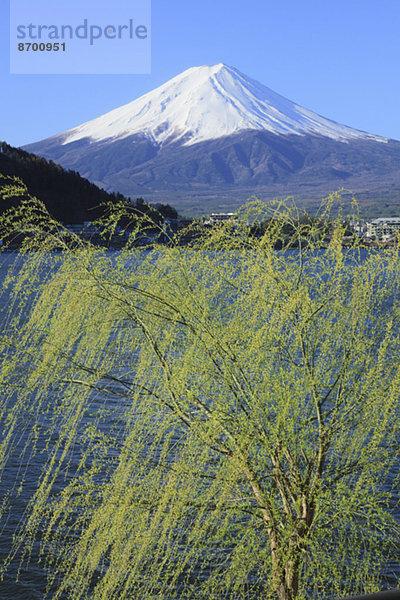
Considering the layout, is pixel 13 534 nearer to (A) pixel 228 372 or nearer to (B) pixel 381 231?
(A) pixel 228 372

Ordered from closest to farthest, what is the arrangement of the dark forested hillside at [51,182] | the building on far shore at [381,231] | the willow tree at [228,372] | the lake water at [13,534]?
1. the willow tree at [228,372]
2. the building on far shore at [381,231]
3. the lake water at [13,534]
4. the dark forested hillside at [51,182]

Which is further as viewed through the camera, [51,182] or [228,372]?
[51,182]

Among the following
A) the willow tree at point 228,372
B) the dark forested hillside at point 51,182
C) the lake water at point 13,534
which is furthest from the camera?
the dark forested hillside at point 51,182

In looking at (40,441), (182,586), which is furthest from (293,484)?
(40,441)

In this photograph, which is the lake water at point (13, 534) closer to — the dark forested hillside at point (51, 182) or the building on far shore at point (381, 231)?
the building on far shore at point (381, 231)

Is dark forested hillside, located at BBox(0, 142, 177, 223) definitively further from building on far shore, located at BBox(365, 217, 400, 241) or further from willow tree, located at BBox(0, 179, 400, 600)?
willow tree, located at BBox(0, 179, 400, 600)

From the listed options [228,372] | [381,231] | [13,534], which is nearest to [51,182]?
[13,534]

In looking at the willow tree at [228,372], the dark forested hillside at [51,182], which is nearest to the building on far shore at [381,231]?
the willow tree at [228,372]

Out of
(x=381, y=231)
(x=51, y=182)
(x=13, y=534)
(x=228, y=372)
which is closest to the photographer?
(x=228, y=372)

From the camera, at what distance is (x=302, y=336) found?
4152 millimetres

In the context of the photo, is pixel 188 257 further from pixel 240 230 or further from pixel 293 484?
pixel 293 484

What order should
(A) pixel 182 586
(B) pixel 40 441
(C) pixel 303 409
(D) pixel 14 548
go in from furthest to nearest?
(B) pixel 40 441, (D) pixel 14 548, (A) pixel 182 586, (C) pixel 303 409

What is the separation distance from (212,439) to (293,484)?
0.66m

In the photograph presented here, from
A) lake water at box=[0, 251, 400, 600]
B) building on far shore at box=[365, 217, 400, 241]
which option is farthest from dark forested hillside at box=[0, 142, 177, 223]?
building on far shore at box=[365, 217, 400, 241]
